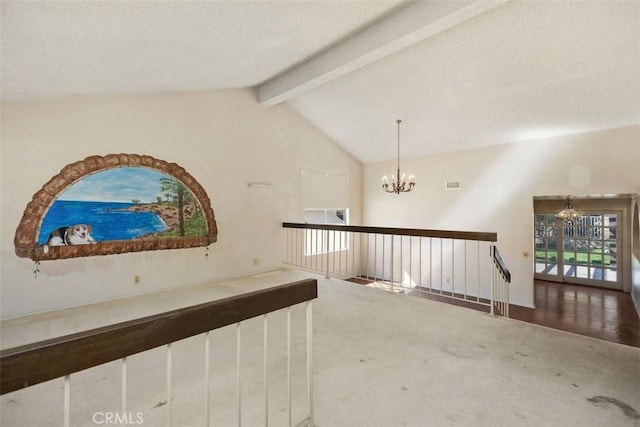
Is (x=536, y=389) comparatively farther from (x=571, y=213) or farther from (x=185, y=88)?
(x=571, y=213)

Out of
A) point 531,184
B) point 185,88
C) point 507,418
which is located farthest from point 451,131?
point 507,418

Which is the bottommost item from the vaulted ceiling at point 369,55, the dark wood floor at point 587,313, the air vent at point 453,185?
the dark wood floor at point 587,313

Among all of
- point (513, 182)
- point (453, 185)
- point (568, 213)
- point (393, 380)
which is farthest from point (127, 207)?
point (568, 213)

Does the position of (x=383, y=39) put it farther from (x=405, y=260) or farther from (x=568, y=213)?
(x=568, y=213)

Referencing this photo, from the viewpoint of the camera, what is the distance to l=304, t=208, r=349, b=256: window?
6.75 meters

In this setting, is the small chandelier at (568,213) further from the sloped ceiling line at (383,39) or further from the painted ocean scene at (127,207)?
the painted ocean scene at (127,207)

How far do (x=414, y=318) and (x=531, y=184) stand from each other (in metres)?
4.70

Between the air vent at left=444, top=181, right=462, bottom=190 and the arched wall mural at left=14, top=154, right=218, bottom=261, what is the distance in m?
5.43

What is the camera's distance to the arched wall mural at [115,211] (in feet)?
11.5

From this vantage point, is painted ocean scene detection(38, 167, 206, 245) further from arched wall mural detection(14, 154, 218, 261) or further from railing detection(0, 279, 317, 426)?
railing detection(0, 279, 317, 426)

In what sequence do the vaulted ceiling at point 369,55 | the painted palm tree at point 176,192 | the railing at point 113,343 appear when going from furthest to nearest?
the painted palm tree at point 176,192
the vaulted ceiling at point 369,55
the railing at point 113,343

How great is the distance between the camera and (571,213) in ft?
24.4

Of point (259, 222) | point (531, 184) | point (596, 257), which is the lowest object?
point (596, 257)

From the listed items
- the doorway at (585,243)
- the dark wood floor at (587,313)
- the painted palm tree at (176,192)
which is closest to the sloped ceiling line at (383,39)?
the painted palm tree at (176,192)
